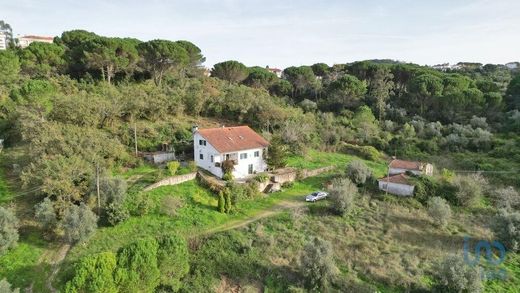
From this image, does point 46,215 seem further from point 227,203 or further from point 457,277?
point 457,277

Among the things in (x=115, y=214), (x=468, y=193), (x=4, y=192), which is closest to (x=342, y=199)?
(x=468, y=193)

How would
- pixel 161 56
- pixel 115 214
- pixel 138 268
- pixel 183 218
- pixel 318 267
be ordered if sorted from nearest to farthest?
pixel 138 268
pixel 318 267
pixel 115 214
pixel 183 218
pixel 161 56

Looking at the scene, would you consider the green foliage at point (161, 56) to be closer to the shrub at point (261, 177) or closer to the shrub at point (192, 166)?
the shrub at point (192, 166)

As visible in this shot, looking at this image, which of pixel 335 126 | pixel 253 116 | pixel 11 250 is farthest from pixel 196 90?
pixel 11 250

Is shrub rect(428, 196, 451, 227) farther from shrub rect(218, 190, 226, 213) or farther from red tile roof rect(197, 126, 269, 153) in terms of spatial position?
shrub rect(218, 190, 226, 213)

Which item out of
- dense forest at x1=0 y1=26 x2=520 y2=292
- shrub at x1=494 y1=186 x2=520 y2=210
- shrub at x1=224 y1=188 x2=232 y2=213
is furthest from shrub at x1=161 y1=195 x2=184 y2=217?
shrub at x1=494 y1=186 x2=520 y2=210
